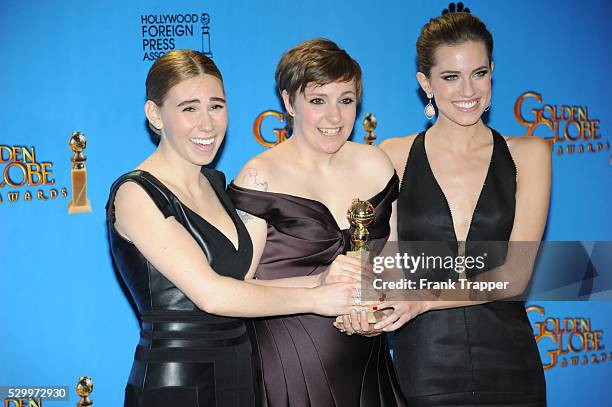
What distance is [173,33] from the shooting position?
3609 millimetres

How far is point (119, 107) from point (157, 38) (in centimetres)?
37

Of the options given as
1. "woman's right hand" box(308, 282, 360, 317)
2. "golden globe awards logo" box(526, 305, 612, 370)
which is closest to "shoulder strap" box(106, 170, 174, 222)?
"woman's right hand" box(308, 282, 360, 317)

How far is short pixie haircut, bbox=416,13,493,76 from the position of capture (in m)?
2.80

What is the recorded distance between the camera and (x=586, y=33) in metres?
3.96

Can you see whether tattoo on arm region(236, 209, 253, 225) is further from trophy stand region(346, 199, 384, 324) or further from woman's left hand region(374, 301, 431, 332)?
woman's left hand region(374, 301, 431, 332)

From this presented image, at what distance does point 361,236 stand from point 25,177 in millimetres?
1833

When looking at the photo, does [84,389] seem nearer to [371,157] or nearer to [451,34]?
[371,157]

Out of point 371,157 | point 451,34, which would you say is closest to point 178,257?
point 371,157

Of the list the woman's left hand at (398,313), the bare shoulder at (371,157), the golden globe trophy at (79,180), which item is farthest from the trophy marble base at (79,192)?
the woman's left hand at (398,313)

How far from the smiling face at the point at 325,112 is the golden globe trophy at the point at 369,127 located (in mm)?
1079

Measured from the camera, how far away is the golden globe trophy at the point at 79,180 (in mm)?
3527

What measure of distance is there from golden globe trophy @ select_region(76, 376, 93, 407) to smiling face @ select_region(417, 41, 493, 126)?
198cm

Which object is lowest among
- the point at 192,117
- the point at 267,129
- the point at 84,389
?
the point at 84,389

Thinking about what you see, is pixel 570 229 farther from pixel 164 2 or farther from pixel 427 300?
pixel 164 2
